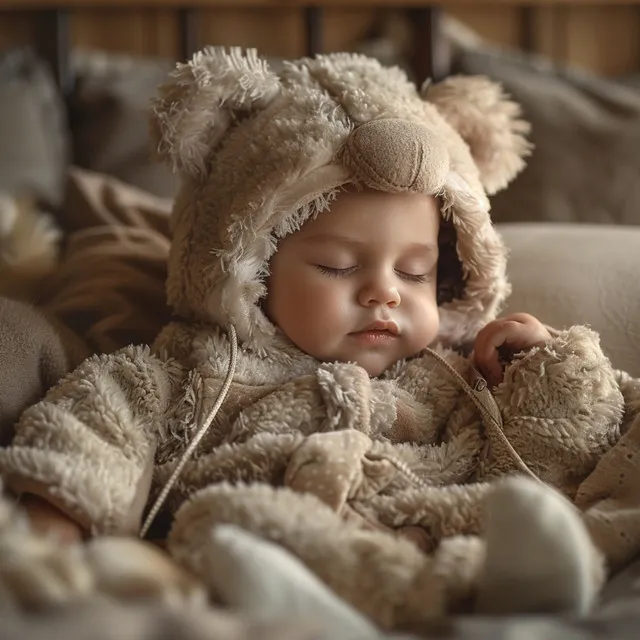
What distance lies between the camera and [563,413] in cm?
97

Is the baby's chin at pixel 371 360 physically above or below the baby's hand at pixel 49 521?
above

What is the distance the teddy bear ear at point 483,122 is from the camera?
3.78 ft

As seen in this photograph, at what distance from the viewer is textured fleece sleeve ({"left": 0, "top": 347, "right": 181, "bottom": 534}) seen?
0.81 metres

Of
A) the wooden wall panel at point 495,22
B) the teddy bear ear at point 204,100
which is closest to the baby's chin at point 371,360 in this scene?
the teddy bear ear at point 204,100

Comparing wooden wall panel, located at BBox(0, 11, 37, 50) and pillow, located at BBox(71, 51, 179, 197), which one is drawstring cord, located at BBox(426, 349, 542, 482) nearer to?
pillow, located at BBox(71, 51, 179, 197)

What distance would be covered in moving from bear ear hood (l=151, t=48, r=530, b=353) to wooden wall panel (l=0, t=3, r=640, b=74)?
1.05 metres

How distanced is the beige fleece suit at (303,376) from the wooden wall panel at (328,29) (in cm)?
105

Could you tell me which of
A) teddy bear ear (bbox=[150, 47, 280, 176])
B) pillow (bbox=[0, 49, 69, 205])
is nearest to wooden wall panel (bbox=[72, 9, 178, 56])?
pillow (bbox=[0, 49, 69, 205])

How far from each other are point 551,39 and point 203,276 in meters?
1.49

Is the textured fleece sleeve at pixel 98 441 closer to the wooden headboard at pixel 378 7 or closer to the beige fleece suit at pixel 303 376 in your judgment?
the beige fleece suit at pixel 303 376

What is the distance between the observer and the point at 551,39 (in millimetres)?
2205

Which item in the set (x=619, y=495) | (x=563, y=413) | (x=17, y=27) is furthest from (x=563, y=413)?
(x=17, y=27)

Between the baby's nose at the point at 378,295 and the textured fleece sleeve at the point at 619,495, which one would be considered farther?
the baby's nose at the point at 378,295

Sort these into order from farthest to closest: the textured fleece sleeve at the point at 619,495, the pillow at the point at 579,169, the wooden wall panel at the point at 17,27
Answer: the wooden wall panel at the point at 17,27
the pillow at the point at 579,169
the textured fleece sleeve at the point at 619,495
